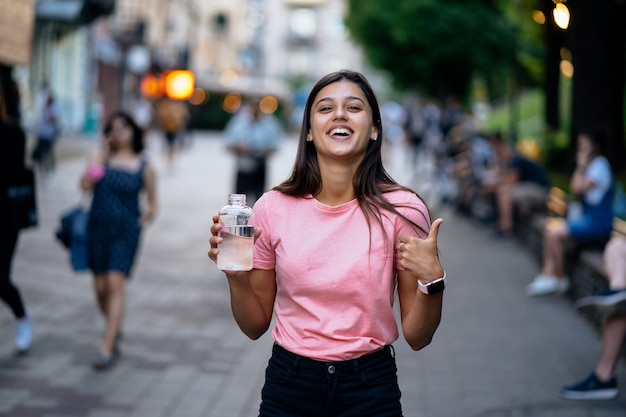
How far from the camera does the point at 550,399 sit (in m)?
6.46

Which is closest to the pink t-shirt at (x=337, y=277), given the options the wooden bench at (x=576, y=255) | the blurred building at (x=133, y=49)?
the blurred building at (x=133, y=49)

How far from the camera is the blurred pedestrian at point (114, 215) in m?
7.16

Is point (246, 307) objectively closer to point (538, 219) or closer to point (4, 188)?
point (4, 188)

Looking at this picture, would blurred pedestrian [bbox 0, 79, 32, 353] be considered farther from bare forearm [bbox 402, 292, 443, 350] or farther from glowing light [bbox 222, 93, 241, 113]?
glowing light [bbox 222, 93, 241, 113]

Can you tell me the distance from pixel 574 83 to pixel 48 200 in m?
9.09

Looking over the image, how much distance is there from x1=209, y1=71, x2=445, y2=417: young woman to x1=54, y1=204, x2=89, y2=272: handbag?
4.05 m

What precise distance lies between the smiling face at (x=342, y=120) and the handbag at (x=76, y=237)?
4.20 metres

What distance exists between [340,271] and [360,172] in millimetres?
364

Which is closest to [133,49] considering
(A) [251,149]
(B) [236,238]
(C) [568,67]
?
(C) [568,67]

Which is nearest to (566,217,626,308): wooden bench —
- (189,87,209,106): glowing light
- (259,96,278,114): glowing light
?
(189,87,209,106): glowing light

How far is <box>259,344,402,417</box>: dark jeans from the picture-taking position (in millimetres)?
3105

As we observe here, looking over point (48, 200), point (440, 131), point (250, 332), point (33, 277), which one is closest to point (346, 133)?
point (250, 332)

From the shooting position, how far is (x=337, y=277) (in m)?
3.08

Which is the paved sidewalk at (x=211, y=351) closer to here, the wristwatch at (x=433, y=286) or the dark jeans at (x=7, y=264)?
the dark jeans at (x=7, y=264)
